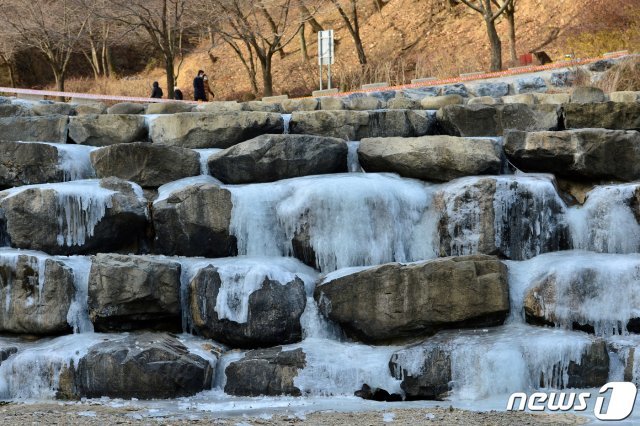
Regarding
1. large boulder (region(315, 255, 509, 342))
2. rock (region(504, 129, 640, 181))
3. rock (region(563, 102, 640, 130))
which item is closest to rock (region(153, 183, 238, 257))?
large boulder (region(315, 255, 509, 342))

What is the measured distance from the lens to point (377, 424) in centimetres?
795

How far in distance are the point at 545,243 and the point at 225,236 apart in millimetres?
3611

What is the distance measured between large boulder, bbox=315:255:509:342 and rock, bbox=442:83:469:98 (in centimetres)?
1039

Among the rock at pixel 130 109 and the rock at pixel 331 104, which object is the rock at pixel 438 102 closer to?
the rock at pixel 331 104

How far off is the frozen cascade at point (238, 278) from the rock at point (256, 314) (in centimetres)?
4

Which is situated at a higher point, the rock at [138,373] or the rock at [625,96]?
the rock at [625,96]

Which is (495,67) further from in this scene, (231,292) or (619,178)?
(231,292)

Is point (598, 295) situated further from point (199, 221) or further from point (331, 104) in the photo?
point (331, 104)

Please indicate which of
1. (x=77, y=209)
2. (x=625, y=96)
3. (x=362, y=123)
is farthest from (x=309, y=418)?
(x=625, y=96)

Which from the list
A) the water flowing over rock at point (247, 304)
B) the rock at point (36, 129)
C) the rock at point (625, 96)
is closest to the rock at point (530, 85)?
the rock at point (625, 96)

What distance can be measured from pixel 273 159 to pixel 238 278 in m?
2.30

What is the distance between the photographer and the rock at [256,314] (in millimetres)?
10211

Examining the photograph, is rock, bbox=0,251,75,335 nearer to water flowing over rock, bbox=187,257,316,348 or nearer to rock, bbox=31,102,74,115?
water flowing over rock, bbox=187,257,316,348

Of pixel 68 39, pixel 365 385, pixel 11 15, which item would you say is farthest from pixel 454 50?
pixel 365 385
